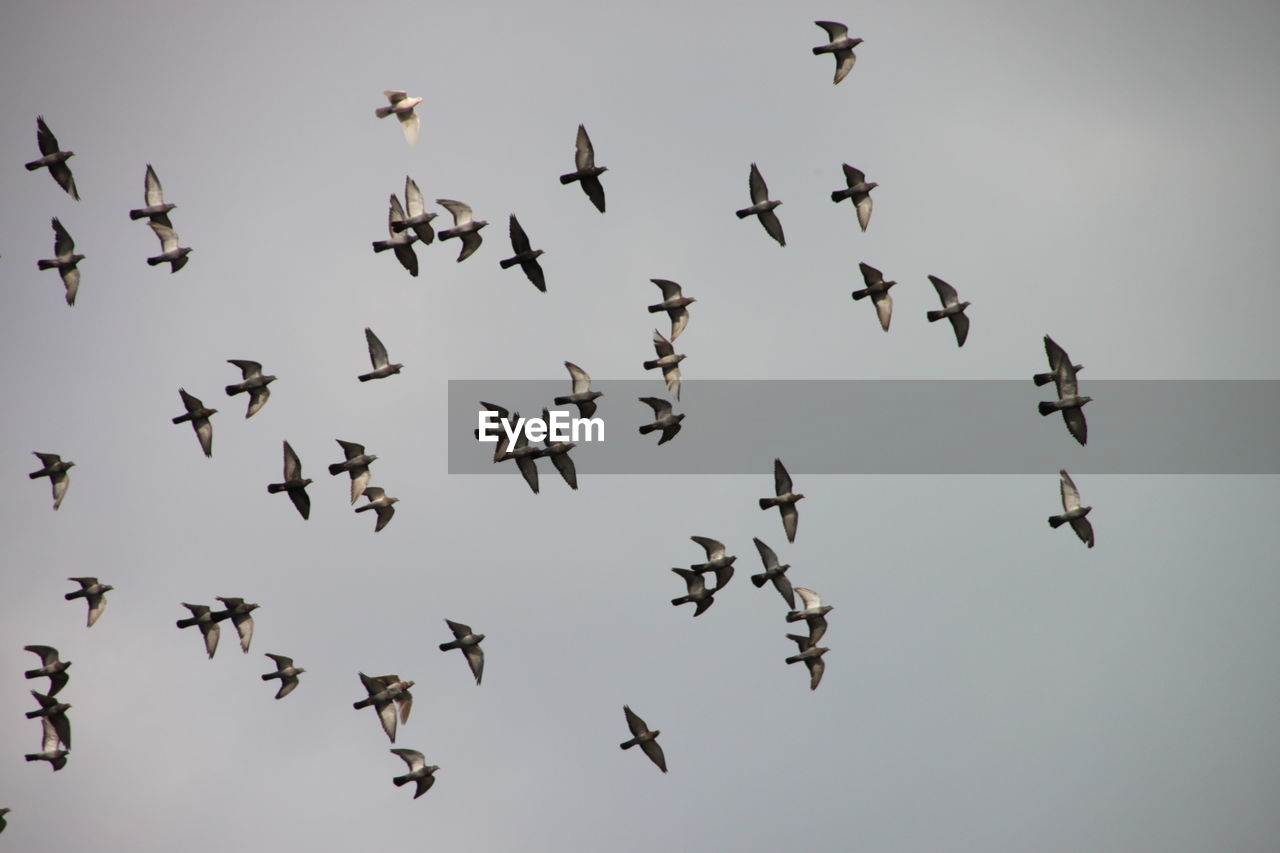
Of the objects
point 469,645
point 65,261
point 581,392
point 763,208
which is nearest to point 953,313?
point 763,208

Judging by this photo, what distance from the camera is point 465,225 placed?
60844mm

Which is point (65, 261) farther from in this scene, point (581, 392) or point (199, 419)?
point (581, 392)

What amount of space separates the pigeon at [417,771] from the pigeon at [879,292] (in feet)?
70.2

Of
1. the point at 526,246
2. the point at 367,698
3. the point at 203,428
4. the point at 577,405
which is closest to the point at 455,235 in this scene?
the point at 526,246

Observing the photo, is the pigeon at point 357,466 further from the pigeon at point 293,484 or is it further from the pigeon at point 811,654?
the pigeon at point 811,654

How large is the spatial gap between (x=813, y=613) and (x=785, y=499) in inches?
158

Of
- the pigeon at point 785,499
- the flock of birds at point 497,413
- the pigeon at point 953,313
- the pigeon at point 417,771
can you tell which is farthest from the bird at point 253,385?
the pigeon at point 953,313

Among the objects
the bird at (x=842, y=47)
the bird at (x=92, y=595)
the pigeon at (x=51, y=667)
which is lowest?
the pigeon at (x=51, y=667)

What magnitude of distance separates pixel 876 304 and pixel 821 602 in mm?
10404

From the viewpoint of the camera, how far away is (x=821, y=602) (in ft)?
211

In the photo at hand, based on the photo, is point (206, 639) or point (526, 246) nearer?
point (526, 246)

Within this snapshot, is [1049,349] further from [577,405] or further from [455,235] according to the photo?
[455,235]

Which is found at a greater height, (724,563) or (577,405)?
(577,405)

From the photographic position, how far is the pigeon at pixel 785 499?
62.0 metres
